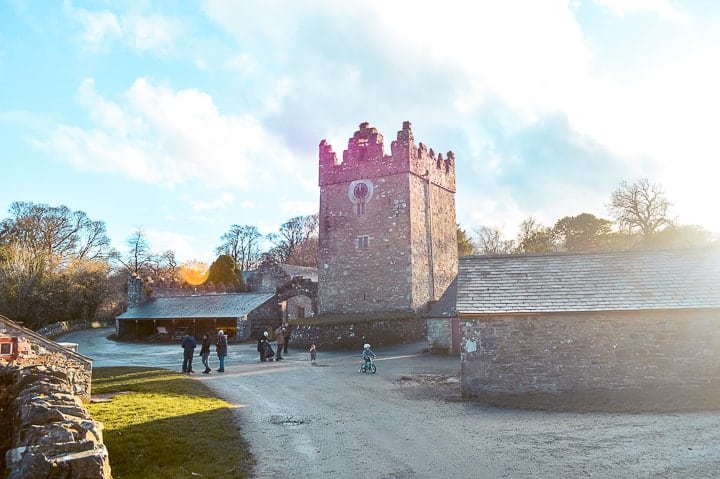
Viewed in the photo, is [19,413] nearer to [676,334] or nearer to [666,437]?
[666,437]

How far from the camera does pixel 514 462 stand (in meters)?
8.05

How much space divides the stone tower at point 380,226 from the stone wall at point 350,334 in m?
2.68

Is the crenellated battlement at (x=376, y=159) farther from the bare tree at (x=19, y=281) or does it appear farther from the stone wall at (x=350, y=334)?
the bare tree at (x=19, y=281)

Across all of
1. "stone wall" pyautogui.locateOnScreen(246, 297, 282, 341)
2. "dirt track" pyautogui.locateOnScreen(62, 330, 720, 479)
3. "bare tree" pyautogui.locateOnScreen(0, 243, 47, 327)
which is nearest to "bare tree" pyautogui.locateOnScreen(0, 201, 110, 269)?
"bare tree" pyautogui.locateOnScreen(0, 243, 47, 327)

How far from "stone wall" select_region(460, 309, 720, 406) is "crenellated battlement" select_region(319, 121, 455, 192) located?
19.0 m

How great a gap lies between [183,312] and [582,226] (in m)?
36.5

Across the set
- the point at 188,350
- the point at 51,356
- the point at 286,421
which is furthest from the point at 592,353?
the point at 188,350

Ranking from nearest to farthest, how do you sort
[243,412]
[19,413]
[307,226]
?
[19,413] → [243,412] → [307,226]

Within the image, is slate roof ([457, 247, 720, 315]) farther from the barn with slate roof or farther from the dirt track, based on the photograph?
the barn with slate roof

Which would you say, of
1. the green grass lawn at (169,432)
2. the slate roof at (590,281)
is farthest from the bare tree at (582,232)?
the green grass lawn at (169,432)

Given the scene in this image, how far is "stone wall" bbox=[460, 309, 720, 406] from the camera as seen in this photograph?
1278cm

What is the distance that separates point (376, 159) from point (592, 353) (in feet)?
70.5

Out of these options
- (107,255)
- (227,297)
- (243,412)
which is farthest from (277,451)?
(107,255)

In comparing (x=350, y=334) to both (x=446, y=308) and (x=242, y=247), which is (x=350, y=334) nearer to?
(x=446, y=308)
